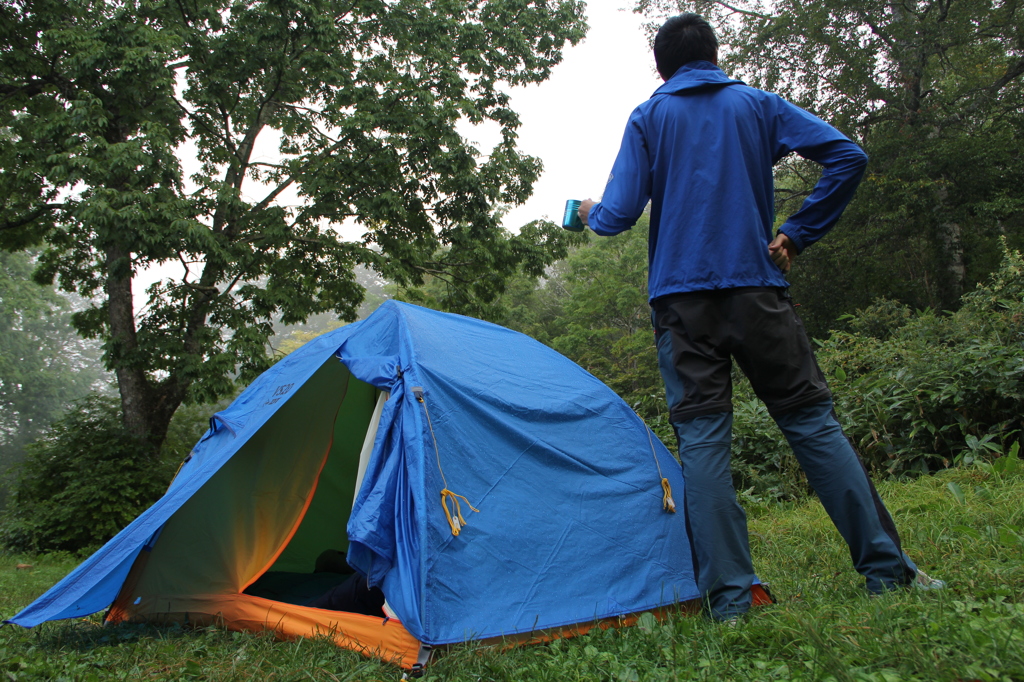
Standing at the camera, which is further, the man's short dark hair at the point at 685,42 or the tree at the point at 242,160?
the tree at the point at 242,160

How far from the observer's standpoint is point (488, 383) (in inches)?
109

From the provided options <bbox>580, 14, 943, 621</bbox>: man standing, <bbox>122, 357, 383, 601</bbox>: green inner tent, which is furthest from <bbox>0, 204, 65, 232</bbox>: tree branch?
<bbox>580, 14, 943, 621</bbox>: man standing

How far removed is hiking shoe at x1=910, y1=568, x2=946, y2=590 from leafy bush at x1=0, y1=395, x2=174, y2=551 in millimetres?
9616

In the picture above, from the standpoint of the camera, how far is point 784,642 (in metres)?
1.59

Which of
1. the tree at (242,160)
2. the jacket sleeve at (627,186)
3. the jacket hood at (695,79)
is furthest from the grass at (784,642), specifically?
the tree at (242,160)

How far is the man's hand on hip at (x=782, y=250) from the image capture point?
2.00 meters

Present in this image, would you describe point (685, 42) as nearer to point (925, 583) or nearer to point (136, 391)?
point (925, 583)

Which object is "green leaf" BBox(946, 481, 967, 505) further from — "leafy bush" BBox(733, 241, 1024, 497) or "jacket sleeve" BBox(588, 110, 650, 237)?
"jacket sleeve" BBox(588, 110, 650, 237)

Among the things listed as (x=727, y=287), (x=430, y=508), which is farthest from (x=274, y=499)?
(x=727, y=287)

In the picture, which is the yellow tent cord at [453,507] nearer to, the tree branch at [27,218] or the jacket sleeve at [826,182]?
the jacket sleeve at [826,182]

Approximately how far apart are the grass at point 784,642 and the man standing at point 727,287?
0.61 feet

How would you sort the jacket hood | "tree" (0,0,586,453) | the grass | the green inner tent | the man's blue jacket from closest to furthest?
the grass
the man's blue jacket
the jacket hood
the green inner tent
"tree" (0,0,586,453)

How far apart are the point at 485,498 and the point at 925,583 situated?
1.33 m

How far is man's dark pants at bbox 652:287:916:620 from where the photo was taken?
1863mm
